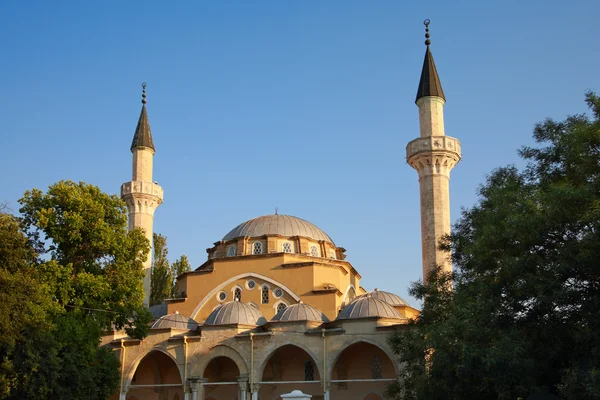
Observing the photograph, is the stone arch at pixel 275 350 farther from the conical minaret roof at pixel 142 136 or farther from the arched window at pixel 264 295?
the conical minaret roof at pixel 142 136

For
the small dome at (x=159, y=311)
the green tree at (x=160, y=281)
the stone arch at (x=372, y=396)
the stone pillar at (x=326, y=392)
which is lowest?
the stone arch at (x=372, y=396)

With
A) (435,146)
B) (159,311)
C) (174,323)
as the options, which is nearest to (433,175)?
(435,146)

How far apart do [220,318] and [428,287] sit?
7524mm

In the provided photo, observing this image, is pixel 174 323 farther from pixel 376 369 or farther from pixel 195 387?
pixel 376 369

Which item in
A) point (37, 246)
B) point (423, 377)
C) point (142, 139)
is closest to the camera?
point (423, 377)

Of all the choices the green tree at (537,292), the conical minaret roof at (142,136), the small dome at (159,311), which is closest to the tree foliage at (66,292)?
the small dome at (159,311)

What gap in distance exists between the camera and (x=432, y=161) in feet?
73.0

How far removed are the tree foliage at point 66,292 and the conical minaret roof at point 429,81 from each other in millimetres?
9959

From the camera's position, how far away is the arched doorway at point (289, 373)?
21516 millimetres

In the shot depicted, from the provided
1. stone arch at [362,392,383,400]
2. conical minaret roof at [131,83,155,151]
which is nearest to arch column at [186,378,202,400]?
stone arch at [362,392,383,400]

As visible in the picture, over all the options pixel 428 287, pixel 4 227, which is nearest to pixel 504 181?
pixel 428 287

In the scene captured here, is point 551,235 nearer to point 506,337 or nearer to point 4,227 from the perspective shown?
point 506,337

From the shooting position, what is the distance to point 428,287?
640 inches

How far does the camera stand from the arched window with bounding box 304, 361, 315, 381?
21719 mm
